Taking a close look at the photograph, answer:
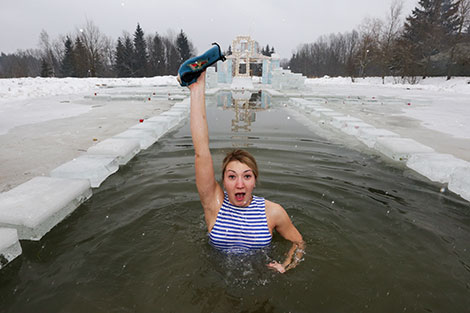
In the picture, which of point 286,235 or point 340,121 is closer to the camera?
point 286,235

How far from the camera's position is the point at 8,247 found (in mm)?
2039

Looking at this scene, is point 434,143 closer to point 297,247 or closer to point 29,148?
point 297,247

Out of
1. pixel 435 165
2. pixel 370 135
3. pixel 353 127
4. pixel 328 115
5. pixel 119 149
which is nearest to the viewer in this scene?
pixel 435 165

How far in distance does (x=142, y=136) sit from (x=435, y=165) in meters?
5.06

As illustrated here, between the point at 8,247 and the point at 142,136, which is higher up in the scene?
the point at 142,136

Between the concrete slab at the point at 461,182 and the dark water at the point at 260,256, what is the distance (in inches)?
5.1

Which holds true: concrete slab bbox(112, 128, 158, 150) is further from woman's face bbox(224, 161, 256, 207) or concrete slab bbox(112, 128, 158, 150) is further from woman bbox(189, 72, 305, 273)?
woman's face bbox(224, 161, 256, 207)

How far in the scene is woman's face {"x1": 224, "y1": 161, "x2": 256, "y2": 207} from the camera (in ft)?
6.69

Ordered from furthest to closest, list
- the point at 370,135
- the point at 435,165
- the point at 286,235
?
1. the point at 370,135
2. the point at 435,165
3. the point at 286,235

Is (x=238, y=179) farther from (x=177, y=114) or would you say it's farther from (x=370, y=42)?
(x=370, y=42)

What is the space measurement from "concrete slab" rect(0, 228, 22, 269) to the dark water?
0.07m

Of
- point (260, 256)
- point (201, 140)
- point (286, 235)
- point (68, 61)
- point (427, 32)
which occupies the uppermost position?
point (427, 32)

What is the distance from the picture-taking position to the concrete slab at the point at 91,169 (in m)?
3.41

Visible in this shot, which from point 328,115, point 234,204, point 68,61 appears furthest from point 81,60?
point 234,204
